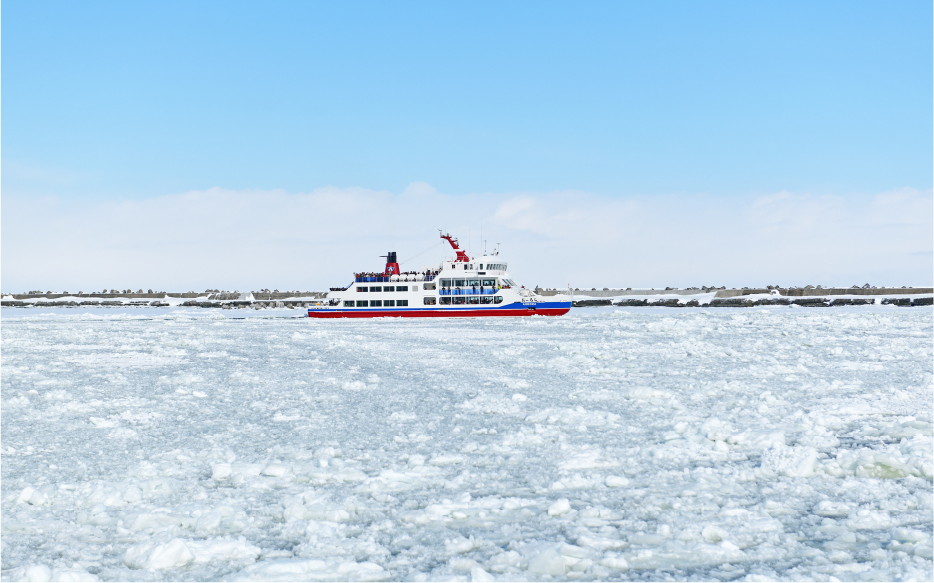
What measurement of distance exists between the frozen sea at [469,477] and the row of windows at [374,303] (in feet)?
126

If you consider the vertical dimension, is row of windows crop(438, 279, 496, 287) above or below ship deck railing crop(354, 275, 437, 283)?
below

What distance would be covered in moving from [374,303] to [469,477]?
4695cm

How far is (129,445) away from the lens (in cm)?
769

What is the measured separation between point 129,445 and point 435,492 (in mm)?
4038

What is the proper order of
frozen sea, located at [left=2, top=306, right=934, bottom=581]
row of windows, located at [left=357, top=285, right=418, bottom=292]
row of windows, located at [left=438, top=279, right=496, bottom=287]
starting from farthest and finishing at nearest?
1. row of windows, located at [left=357, top=285, right=418, bottom=292]
2. row of windows, located at [left=438, top=279, right=496, bottom=287]
3. frozen sea, located at [left=2, top=306, right=934, bottom=581]

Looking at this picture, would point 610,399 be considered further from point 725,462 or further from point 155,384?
point 155,384

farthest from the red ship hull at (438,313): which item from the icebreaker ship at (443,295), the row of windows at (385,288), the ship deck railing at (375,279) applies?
the ship deck railing at (375,279)

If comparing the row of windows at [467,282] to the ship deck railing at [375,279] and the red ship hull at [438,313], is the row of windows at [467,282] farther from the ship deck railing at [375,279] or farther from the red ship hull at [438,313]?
the red ship hull at [438,313]

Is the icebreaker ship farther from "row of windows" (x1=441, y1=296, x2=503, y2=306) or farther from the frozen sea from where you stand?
the frozen sea

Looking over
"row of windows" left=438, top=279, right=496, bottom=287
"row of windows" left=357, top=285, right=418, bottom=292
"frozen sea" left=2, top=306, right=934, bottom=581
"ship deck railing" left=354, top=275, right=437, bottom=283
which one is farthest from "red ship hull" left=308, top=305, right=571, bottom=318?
"frozen sea" left=2, top=306, right=934, bottom=581

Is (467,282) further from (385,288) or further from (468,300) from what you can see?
(385,288)

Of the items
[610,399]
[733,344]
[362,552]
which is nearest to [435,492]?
[362,552]

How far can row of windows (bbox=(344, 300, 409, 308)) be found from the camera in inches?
2045

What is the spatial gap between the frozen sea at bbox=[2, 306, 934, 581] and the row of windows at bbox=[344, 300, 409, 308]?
38.3m
